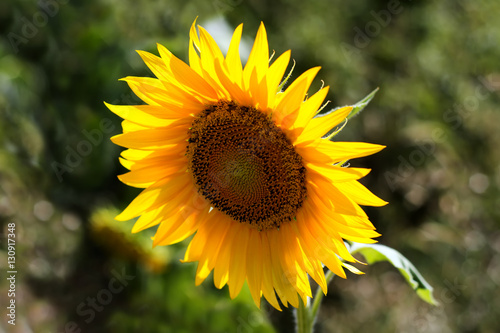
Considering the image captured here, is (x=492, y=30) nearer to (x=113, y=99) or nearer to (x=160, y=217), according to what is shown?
(x=113, y=99)

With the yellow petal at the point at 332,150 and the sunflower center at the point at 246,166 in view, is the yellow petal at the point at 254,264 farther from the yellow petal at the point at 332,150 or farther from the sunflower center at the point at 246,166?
the yellow petal at the point at 332,150

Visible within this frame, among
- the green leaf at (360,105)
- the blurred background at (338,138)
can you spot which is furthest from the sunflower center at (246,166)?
the blurred background at (338,138)

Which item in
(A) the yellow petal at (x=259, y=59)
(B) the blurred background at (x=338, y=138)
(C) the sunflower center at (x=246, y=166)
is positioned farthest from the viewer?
(B) the blurred background at (x=338, y=138)

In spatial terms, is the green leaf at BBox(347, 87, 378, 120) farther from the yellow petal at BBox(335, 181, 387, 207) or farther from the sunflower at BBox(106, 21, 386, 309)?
the yellow petal at BBox(335, 181, 387, 207)

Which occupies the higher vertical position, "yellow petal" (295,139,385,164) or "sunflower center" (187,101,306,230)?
"yellow petal" (295,139,385,164)

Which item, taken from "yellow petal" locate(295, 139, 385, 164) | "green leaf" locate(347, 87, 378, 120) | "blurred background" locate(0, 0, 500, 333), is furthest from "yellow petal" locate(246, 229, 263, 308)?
"blurred background" locate(0, 0, 500, 333)

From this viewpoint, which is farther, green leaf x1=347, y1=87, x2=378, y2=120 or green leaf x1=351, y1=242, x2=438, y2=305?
green leaf x1=351, y1=242, x2=438, y2=305

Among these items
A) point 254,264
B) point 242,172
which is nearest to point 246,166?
point 242,172

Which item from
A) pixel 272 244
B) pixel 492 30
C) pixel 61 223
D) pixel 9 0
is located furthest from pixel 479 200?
pixel 9 0
